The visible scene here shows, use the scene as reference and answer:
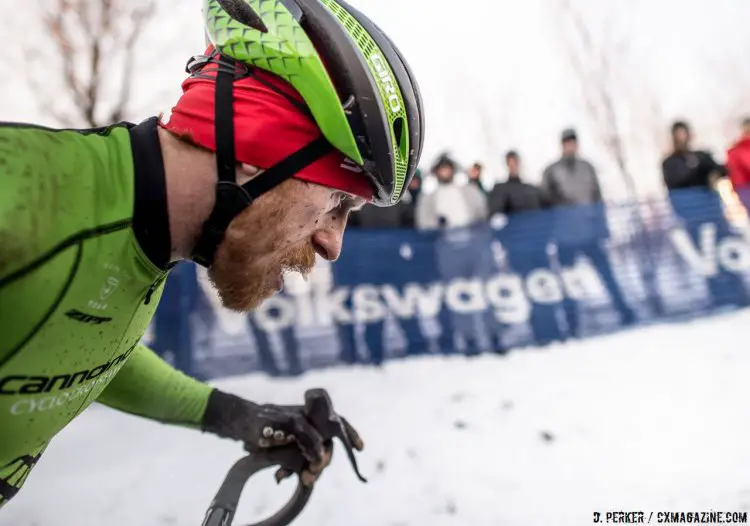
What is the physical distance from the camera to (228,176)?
150cm

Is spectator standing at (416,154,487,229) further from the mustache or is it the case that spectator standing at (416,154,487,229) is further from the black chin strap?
the black chin strap

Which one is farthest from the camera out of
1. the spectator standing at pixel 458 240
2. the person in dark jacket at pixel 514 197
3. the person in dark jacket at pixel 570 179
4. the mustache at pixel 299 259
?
the person in dark jacket at pixel 570 179

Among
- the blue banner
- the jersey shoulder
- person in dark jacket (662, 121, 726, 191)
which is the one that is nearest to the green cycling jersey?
the jersey shoulder

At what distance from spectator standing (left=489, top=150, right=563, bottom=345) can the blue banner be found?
0.04ft

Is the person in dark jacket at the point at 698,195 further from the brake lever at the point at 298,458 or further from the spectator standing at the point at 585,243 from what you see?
the brake lever at the point at 298,458

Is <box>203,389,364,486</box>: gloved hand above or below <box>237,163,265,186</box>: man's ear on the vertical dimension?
below

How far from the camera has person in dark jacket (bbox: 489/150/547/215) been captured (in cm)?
673

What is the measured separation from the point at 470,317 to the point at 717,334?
2.44 meters

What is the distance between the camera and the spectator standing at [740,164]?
22.6 feet

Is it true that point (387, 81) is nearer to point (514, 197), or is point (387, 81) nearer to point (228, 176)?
point (228, 176)

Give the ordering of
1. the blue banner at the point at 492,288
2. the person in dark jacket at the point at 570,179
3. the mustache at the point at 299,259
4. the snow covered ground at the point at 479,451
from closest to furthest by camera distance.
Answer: the mustache at the point at 299,259 → the snow covered ground at the point at 479,451 → the blue banner at the point at 492,288 → the person in dark jacket at the point at 570,179

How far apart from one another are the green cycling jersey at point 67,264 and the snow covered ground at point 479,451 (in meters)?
2.11

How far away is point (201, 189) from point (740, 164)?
741cm

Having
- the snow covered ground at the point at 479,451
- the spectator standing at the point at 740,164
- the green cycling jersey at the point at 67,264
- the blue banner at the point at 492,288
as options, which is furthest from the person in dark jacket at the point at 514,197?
the green cycling jersey at the point at 67,264
